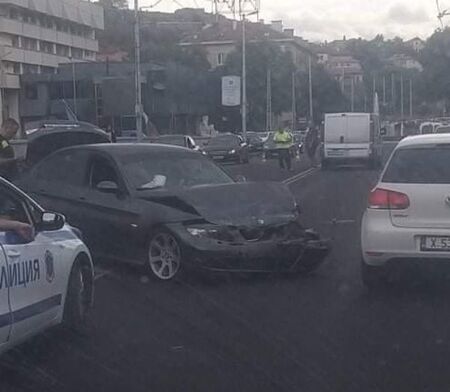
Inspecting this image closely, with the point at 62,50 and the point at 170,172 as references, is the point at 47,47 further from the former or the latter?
the point at 170,172

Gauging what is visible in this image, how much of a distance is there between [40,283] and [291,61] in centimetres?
6980

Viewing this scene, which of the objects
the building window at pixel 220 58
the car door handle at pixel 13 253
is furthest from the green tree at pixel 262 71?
the car door handle at pixel 13 253

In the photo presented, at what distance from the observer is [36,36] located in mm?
47438

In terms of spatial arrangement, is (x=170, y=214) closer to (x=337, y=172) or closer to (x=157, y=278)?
(x=157, y=278)

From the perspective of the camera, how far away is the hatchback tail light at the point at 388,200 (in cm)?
1084

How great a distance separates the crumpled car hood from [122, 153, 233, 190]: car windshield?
33 centimetres

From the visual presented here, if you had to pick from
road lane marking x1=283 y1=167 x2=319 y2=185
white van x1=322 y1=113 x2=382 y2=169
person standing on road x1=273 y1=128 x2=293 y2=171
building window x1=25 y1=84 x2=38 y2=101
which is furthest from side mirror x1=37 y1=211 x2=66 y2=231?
building window x1=25 y1=84 x2=38 y2=101

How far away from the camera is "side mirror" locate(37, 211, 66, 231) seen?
28.3 ft

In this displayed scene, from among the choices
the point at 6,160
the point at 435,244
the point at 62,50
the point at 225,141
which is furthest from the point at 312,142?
the point at 435,244

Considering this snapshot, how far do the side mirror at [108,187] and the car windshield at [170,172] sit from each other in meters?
0.16

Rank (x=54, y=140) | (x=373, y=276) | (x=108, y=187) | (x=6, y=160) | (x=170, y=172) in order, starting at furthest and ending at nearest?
(x=54, y=140)
(x=6, y=160)
(x=170, y=172)
(x=108, y=187)
(x=373, y=276)

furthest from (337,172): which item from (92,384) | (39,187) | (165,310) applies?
(92,384)

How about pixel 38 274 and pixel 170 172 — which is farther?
pixel 170 172

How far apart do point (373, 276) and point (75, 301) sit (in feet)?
10.9
